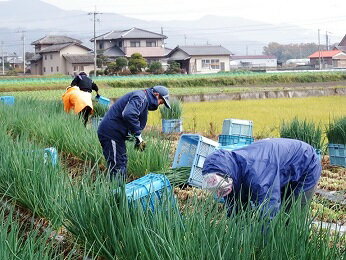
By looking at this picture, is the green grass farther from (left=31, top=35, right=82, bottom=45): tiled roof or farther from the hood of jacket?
(left=31, top=35, right=82, bottom=45): tiled roof

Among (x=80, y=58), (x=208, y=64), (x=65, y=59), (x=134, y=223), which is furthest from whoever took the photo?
(x=208, y=64)

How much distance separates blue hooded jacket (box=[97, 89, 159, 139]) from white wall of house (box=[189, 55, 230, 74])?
51.2 m

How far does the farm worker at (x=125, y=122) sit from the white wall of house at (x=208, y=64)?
51.2 meters

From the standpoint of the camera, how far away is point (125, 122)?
5.84 meters

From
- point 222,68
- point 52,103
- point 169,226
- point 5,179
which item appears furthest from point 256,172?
point 222,68

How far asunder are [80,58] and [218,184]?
1950 inches

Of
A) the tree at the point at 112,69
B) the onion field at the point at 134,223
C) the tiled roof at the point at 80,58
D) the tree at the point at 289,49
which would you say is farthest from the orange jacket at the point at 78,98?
the tree at the point at 289,49

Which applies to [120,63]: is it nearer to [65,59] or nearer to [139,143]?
[65,59]

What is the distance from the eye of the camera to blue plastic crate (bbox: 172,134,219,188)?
17.3 ft

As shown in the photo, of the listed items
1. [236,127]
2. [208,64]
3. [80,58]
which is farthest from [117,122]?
[208,64]

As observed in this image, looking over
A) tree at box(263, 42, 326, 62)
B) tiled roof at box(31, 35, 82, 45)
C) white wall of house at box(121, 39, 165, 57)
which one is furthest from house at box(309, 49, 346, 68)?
tree at box(263, 42, 326, 62)

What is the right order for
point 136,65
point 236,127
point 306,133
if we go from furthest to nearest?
point 136,65 < point 236,127 < point 306,133

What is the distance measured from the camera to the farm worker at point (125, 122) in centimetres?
556

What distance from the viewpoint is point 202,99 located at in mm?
22453
